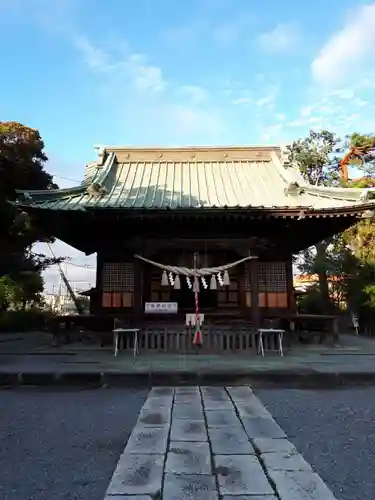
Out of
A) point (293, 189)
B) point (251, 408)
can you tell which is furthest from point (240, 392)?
point (293, 189)

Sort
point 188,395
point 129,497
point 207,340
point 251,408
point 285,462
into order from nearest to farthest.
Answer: point 129,497
point 285,462
point 251,408
point 188,395
point 207,340

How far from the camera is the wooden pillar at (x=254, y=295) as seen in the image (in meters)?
10.2

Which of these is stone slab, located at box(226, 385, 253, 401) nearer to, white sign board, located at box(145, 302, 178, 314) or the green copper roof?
white sign board, located at box(145, 302, 178, 314)

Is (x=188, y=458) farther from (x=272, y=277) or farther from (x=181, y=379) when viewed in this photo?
(x=272, y=277)

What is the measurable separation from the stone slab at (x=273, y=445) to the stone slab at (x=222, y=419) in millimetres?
537

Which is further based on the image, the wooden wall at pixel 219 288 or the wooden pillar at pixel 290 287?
the wooden pillar at pixel 290 287

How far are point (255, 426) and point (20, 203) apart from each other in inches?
315

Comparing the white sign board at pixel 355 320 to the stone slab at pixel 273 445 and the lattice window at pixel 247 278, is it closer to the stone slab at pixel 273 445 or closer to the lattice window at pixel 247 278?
the lattice window at pixel 247 278

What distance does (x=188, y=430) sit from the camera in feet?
13.7

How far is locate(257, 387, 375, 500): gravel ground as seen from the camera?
3.02m

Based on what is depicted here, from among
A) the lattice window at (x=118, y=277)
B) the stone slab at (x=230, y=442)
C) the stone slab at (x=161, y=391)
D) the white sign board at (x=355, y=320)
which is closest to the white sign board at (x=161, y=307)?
the lattice window at (x=118, y=277)

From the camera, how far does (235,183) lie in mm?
12766

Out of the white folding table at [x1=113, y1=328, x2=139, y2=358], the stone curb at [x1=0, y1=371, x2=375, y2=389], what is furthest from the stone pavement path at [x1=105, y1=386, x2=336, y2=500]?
the white folding table at [x1=113, y1=328, x2=139, y2=358]

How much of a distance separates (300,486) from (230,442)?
1047 millimetres
